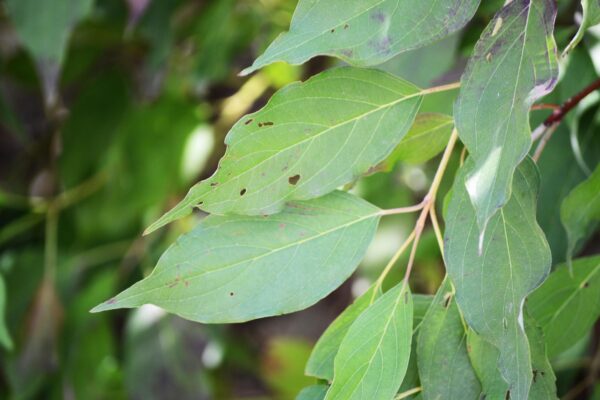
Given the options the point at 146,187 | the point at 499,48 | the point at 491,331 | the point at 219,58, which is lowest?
the point at 491,331

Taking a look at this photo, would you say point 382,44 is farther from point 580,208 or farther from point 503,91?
point 580,208

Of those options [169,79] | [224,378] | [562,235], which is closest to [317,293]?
[562,235]

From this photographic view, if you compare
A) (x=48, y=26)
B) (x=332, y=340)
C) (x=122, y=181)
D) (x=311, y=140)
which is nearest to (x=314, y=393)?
(x=332, y=340)

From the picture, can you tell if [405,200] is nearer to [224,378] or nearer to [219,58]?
[219,58]

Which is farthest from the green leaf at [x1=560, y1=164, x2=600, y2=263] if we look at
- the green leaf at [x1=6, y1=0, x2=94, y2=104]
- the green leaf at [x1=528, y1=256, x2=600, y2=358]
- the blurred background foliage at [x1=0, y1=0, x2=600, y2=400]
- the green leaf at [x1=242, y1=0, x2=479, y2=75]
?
the green leaf at [x1=6, y1=0, x2=94, y2=104]

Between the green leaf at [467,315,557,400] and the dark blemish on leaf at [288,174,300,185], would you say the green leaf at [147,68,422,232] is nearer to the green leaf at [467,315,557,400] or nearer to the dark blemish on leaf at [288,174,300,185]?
the dark blemish on leaf at [288,174,300,185]

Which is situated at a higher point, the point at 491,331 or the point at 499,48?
the point at 499,48

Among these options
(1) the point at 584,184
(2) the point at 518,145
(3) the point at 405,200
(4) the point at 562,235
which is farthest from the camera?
(3) the point at 405,200
